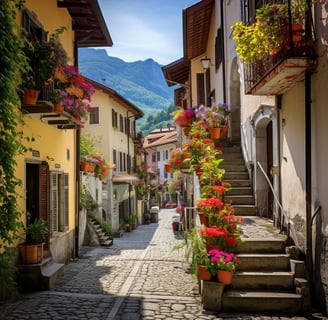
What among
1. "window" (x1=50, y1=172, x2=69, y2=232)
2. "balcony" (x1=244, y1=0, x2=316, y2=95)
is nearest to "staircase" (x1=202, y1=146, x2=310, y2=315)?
"balcony" (x1=244, y1=0, x2=316, y2=95)

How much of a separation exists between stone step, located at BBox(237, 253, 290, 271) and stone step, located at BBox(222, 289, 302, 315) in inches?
25.8

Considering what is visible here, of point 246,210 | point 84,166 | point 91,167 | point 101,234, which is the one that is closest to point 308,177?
point 246,210

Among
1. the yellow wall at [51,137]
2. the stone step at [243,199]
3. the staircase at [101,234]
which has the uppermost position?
the yellow wall at [51,137]

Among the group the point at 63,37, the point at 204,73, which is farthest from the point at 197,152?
the point at 204,73

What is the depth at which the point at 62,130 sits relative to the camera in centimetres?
1084

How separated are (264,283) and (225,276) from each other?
0.80 m

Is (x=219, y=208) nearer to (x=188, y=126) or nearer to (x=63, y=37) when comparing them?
(x=188, y=126)

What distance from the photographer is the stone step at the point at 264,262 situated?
22.5 feet

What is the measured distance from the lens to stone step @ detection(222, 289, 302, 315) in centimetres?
615

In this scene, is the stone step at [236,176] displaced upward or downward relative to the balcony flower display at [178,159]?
downward

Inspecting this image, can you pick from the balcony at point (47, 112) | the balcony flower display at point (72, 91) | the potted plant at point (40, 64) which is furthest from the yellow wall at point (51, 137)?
the balcony flower display at point (72, 91)

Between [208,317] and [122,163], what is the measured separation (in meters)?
23.7

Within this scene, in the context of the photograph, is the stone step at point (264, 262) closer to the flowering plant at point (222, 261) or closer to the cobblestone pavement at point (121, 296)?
the flowering plant at point (222, 261)

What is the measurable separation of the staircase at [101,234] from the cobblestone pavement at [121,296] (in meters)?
6.28
